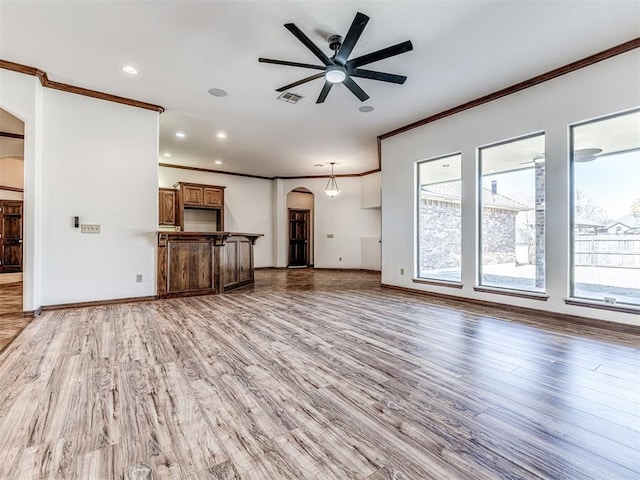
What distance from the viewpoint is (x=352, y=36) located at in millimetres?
2580

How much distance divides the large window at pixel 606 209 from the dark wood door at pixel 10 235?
1162 cm

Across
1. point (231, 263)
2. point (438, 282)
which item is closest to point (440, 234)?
point (438, 282)

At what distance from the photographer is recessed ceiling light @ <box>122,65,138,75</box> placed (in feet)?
11.8

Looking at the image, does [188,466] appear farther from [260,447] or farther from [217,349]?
[217,349]

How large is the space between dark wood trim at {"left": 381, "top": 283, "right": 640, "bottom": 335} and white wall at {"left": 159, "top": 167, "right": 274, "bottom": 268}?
5.64 m

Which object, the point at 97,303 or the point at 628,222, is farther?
the point at 97,303

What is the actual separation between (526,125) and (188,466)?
193 inches

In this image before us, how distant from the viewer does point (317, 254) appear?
984 cm

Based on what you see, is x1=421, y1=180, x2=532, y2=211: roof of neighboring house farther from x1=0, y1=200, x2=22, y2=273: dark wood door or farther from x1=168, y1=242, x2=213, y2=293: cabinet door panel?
x1=0, y1=200, x2=22, y2=273: dark wood door

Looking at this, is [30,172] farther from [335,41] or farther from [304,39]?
[335,41]

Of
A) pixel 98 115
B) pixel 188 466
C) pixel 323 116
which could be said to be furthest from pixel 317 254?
pixel 188 466

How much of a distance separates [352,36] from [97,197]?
4.07 m

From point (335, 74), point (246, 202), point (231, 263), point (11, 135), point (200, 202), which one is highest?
point (11, 135)

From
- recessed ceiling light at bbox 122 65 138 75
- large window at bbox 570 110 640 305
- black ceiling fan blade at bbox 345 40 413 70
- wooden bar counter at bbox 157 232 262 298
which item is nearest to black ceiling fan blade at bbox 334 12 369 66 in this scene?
black ceiling fan blade at bbox 345 40 413 70
